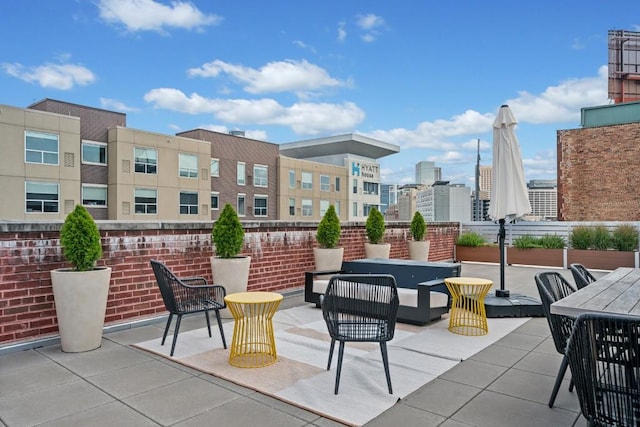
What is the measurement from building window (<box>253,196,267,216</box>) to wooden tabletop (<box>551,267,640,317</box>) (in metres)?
35.8

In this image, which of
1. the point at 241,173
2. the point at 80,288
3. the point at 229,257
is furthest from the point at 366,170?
the point at 80,288

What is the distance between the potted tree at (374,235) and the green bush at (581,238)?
584 cm

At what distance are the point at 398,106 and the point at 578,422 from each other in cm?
1344

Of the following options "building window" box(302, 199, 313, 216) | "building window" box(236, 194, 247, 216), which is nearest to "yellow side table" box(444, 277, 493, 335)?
"building window" box(236, 194, 247, 216)

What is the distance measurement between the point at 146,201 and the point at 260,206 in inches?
436

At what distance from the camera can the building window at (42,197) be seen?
2573cm

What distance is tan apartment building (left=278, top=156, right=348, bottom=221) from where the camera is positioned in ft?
135

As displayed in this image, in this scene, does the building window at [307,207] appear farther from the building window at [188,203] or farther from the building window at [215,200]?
the building window at [188,203]

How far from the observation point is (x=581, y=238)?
1162cm

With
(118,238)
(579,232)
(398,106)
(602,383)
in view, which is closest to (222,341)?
(118,238)

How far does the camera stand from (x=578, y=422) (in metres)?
2.85

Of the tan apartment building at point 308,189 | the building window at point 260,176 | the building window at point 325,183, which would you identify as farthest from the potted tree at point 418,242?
the building window at point 325,183

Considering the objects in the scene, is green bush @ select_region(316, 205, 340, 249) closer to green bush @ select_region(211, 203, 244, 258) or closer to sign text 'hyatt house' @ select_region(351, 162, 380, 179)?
green bush @ select_region(211, 203, 244, 258)

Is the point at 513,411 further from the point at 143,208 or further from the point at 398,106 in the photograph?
the point at 143,208
